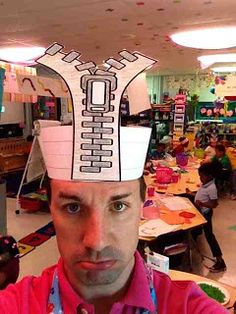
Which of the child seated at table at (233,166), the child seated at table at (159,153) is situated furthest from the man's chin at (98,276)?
the child seated at table at (233,166)

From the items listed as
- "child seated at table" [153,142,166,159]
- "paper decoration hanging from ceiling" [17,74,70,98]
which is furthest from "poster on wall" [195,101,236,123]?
"paper decoration hanging from ceiling" [17,74,70,98]

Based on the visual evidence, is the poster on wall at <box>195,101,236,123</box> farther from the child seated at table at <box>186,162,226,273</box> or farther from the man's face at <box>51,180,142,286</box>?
the man's face at <box>51,180,142,286</box>

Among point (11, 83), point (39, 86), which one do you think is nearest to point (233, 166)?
point (39, 86)

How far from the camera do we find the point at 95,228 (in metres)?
0.83

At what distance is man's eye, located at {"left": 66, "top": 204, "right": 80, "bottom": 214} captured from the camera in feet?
2.84

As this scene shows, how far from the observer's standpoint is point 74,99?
910 millimetres

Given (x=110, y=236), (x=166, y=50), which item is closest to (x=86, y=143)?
(x=110, y=236)

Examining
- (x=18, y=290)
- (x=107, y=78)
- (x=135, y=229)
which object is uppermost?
(x=107, y=78)

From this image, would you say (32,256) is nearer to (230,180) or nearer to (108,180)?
(108,180)

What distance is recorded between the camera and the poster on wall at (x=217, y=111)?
29.7ft

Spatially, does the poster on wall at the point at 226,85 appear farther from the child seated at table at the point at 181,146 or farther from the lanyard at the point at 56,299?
the lanyard at the point at 56,299

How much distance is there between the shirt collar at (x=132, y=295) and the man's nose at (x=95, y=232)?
0.18 metres

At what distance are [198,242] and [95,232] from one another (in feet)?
13.3

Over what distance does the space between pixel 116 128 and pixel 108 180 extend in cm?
14
